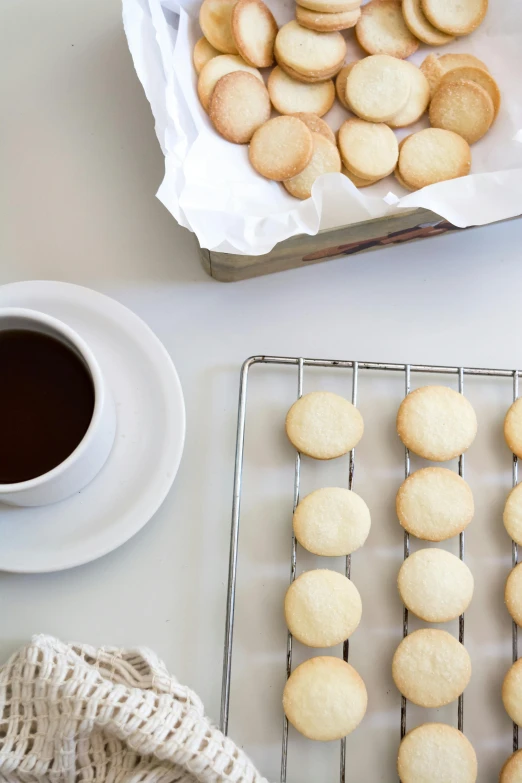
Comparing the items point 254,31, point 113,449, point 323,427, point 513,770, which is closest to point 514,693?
point 513,770

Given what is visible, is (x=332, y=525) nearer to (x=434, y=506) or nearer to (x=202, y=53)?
(x=434, y=506)

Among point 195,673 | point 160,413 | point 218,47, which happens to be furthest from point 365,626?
point 218,47

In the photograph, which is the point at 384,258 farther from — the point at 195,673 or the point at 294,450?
the point at 195,673

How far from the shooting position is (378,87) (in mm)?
643

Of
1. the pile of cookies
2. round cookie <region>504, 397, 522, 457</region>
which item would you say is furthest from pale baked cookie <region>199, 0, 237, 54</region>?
round cookie <region>504, 397, 522, 457</region>

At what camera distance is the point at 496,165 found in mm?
643

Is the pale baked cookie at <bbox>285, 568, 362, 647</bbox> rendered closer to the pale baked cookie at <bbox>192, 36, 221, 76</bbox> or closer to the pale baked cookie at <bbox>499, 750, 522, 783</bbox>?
the pale baked cookie at <bbox>499, 750, 522, 783</bbox>

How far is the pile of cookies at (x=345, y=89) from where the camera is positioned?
0.63 meters

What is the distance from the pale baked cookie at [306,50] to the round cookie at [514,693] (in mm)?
528

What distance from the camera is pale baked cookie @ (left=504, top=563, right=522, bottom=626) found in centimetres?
62

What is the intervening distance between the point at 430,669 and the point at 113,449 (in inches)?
12.3

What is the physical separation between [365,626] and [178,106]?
0.46 m

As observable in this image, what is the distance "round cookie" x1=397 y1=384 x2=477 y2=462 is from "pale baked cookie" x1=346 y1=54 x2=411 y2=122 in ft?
0.13

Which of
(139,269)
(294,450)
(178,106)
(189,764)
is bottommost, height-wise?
(189,764)
